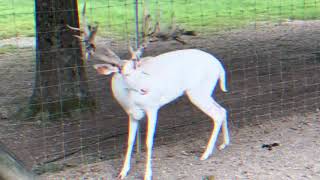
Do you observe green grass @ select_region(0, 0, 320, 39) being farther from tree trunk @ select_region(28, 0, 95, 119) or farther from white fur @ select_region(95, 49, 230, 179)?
white fur @ select_region(95, 49, 230, 179)

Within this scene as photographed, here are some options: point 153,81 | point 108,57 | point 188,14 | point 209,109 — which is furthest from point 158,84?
point 188,14

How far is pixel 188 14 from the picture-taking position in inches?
615

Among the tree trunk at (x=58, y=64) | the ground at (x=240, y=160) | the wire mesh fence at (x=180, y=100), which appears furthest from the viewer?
the tree trunk at (x=58, y=64)

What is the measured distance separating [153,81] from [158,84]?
54 mm

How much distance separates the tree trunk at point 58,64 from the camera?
6.58 metres

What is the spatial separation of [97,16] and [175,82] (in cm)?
1051

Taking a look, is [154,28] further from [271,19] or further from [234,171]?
[271,19]

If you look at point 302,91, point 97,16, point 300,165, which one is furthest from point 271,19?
point 300,165

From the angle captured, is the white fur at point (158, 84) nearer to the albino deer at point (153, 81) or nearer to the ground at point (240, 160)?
the albino deer at point (153, 81)

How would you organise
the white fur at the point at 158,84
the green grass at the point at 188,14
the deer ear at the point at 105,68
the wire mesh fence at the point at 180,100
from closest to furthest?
the deer ear at the point at 105,68
the white fur at the point at 158,84
the wire mesh fence at the point at 180,100
the green grass at the point at 188,14

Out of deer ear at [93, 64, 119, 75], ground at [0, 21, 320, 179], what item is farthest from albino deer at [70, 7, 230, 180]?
ground at [0, 21, 320, 179]

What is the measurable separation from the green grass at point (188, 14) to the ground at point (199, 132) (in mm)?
3902

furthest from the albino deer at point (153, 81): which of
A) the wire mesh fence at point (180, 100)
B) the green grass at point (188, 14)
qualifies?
the green grass at point (188, 14)

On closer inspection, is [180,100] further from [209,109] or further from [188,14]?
[188,14]
